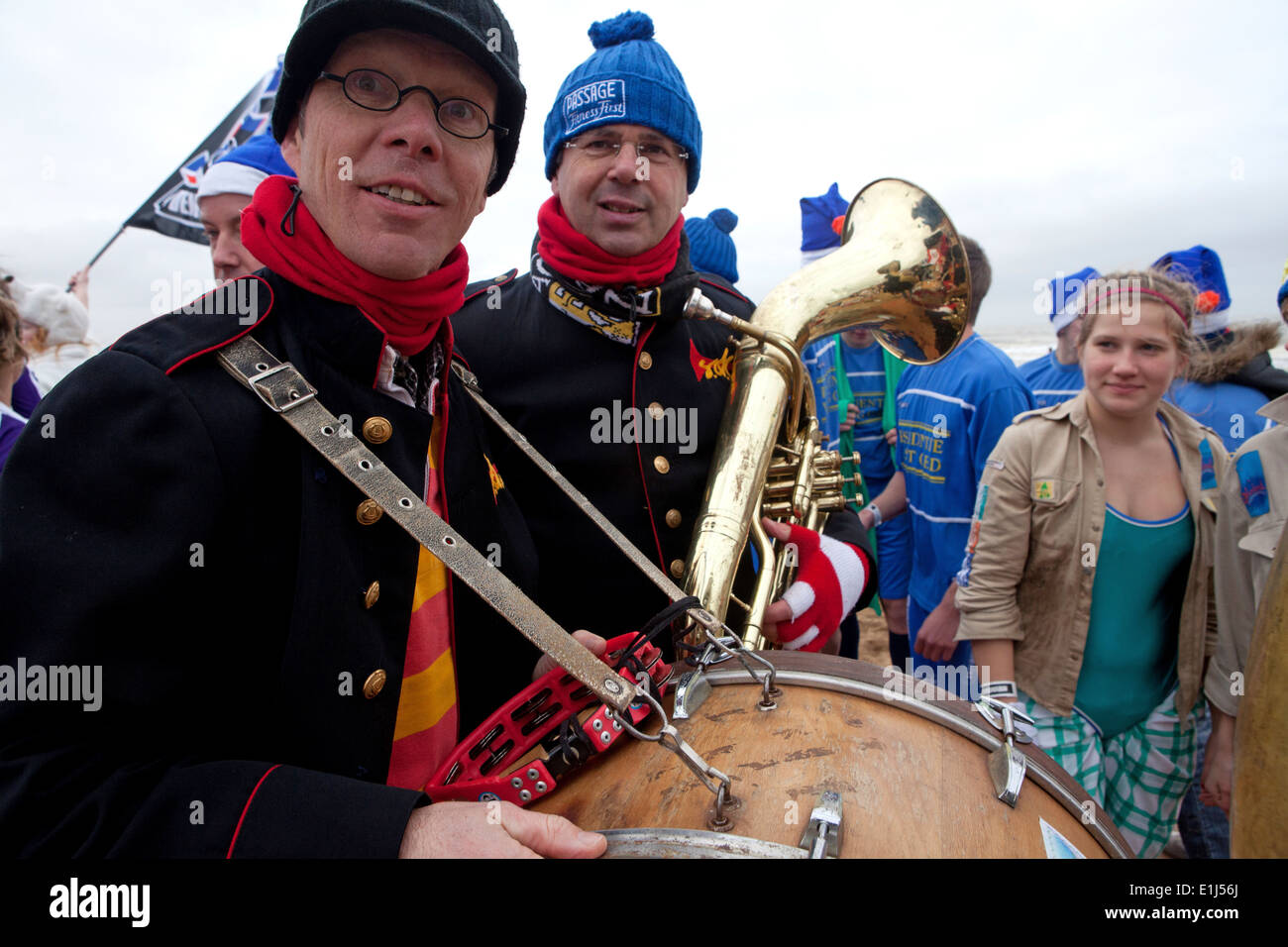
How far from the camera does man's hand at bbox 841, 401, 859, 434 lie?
494 centimetres

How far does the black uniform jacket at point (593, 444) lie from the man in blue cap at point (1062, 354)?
3.04 metres

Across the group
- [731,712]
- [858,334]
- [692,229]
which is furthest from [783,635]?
[858,334]

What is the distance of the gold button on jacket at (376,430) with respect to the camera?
1.27 metres

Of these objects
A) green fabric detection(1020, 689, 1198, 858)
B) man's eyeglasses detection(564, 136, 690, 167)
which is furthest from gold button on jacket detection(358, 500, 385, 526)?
green fabric detection(1020, 689, 1198, 858)

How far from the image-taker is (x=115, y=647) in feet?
3.11

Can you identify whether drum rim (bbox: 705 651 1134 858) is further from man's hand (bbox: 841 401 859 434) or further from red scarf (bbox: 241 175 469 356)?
man's hand (bbox: 841 401 859 434)

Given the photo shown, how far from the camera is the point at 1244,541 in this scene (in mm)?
2285

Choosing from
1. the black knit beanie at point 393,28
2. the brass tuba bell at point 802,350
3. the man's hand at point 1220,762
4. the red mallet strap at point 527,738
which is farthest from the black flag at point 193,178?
the man's hand at point 1220,762

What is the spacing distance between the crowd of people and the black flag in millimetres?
2371

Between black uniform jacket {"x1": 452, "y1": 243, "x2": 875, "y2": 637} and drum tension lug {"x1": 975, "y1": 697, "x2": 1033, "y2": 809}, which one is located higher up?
black uniform jacket {"x1": 452, "y1": 243, "x2": 875, "y2": 637}

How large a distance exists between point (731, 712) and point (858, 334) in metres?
4.21

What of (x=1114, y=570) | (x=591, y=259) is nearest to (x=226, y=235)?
(x=591, y=259)
